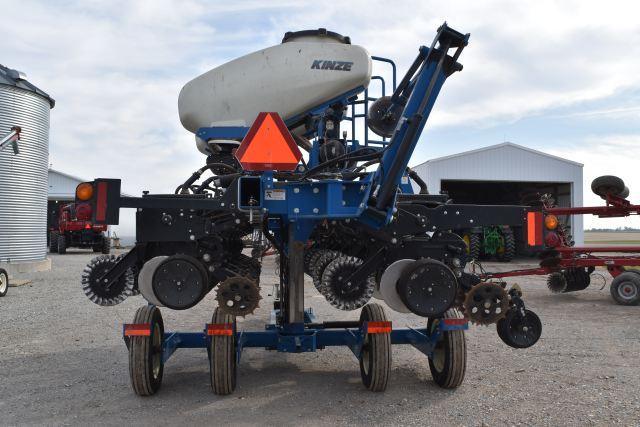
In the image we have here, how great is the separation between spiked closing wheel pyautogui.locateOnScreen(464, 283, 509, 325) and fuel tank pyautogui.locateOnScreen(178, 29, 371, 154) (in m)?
2.34

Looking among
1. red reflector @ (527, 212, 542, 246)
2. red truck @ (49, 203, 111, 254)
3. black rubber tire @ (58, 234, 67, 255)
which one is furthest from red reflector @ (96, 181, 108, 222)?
black rubber tire @ (58, 234, 67, 255)

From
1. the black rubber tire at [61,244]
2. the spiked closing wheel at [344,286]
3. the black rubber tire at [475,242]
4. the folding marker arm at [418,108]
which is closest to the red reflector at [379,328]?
the spiked closing wheel at [344,286]

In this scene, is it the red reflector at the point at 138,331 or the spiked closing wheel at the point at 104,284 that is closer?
the spiked closing wheel at the point at 104,284

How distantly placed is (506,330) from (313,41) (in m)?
3.15

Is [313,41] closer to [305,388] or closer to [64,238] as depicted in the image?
[305,388]

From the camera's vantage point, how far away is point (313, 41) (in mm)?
5098

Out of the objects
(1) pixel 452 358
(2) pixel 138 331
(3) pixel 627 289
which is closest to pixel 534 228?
(1) pixel 452 358

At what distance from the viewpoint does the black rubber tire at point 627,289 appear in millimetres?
9078

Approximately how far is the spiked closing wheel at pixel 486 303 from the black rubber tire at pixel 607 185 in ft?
20.9

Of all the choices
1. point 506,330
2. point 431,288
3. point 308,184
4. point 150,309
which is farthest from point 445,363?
point 150,309

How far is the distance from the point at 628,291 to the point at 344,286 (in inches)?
293

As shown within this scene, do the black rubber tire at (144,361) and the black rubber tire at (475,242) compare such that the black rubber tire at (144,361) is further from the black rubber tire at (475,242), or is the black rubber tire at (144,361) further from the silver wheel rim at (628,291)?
the black rubber tire at (475,242)

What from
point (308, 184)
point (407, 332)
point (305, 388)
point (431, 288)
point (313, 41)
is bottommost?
point (305, 388)

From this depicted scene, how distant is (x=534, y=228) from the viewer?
412cm
